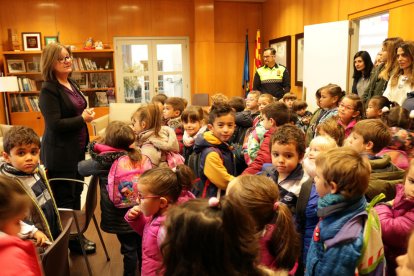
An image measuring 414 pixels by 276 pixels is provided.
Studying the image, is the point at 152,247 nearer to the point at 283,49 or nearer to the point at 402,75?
the point at 402,75

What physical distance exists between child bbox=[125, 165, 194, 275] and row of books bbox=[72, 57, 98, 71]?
651 centimetres

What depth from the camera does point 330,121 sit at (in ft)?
8.11

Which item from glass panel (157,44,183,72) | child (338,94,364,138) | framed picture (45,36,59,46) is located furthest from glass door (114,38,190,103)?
child (338,94,364,138)

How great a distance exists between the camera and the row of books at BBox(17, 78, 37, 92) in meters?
7.22

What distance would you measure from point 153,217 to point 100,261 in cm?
149

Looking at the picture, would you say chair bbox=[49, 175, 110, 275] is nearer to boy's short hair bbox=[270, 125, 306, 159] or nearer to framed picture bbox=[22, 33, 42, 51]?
boy's short hair bbox=[270, 125, 306, 159]

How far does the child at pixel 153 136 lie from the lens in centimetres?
233

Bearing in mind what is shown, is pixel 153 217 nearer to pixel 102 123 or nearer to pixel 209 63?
pixel 102 123

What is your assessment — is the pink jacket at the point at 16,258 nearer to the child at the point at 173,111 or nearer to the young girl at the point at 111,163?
the young girl at the point at 111,163

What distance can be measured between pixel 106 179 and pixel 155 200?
0.74 m

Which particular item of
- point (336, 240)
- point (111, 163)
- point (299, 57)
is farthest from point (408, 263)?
point (299, 57)

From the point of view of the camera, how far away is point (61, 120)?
2.48m

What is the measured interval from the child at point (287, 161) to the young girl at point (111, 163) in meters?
0.75

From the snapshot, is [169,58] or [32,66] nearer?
[32,66]
